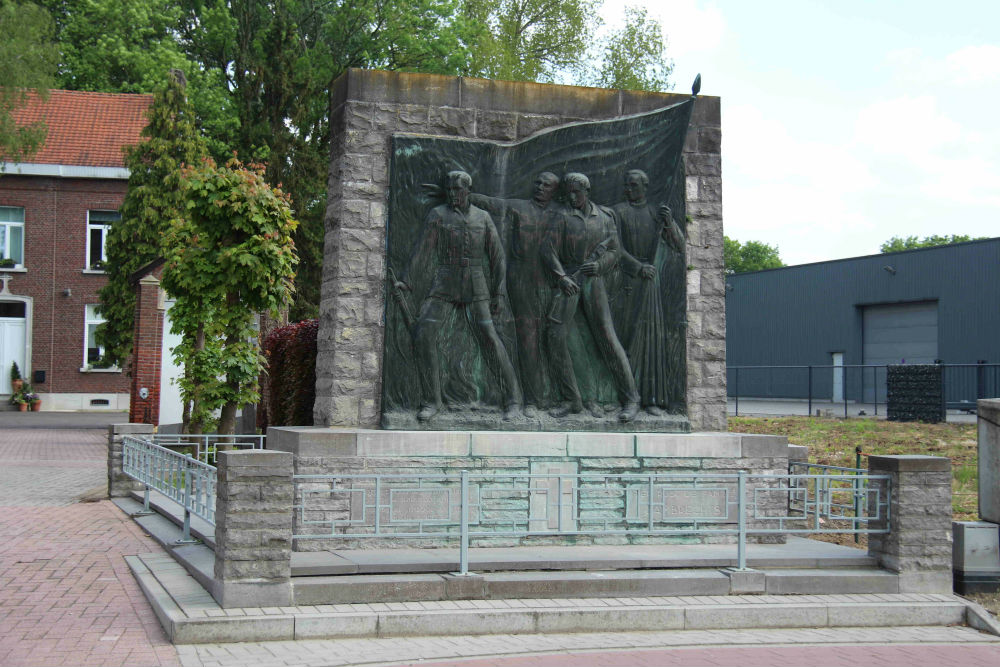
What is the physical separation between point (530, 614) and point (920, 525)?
140 inches

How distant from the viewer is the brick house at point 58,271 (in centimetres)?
3578

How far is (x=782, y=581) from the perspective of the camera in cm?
863

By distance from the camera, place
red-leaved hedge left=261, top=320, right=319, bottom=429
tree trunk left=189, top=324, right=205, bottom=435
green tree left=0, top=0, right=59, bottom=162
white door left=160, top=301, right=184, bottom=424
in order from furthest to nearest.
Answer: green tree left=0, top=0, right=59, bottom=162, white door left=160, top=301, right=184, bottom=424, tree trunk left=189, top=324, right=205, bottom=435, red-leaved hedge left=261, top=320, right=319, bottom=429

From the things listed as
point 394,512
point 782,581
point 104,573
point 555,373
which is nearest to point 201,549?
point 104,573

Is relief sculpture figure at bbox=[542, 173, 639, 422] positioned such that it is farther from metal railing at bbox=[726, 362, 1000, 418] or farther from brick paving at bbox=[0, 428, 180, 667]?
metal railing at bbox=[726, 362, 1000, 418]

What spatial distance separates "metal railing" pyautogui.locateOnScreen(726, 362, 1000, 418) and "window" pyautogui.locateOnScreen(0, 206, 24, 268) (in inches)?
933

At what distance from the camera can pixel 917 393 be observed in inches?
803

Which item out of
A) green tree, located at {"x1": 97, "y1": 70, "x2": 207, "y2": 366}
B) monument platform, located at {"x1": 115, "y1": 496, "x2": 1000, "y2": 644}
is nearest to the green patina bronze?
monument platform, located at {"x1": 115, "y1": 496, "x2": 1000, "y2": 644}

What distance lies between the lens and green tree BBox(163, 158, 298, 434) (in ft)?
48.7

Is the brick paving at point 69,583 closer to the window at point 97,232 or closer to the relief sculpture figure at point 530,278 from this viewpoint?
the relief sculpture figure at point 530,278

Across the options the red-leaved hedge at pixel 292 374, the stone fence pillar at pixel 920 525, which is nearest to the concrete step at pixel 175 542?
the red-leaved hedge at pixel 292 374

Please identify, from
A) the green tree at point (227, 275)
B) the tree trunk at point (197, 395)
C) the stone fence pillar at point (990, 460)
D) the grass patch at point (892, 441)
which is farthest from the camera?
the tree trunk at point (197, 395)

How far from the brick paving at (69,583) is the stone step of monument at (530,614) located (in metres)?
0.25

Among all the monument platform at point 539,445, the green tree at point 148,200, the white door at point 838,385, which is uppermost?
the green tree at point 148,200
